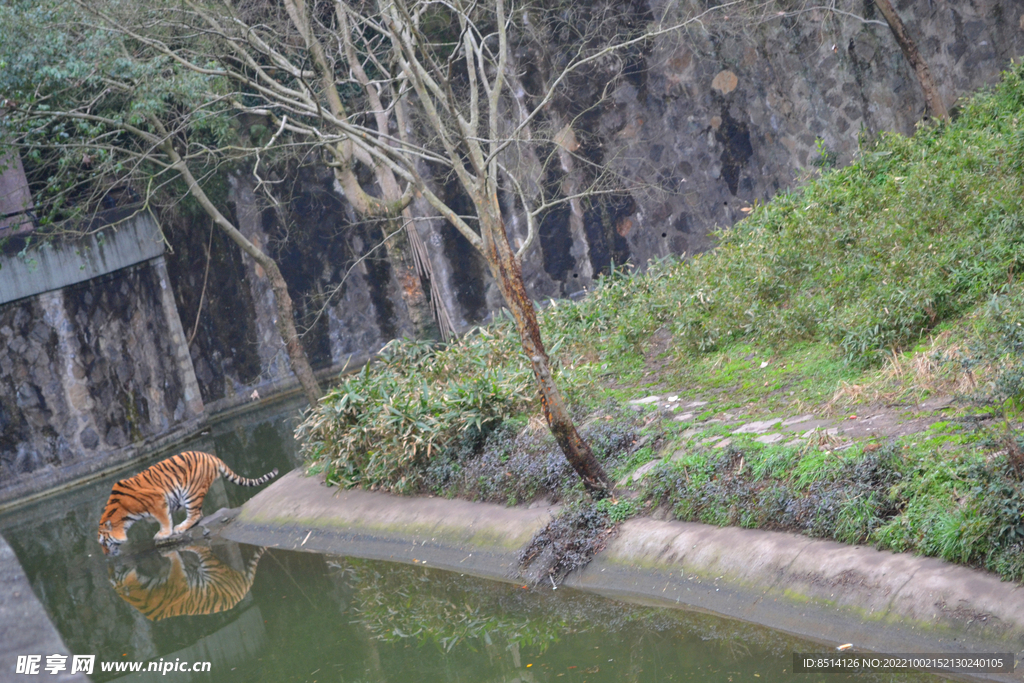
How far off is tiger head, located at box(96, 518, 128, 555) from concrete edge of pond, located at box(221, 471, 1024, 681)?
2.10 m

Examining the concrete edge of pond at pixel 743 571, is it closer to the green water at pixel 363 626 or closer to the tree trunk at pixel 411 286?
the green water at pixel 363 626

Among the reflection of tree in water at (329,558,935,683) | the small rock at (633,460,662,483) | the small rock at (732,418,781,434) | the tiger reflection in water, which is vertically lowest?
the reflection of tree in water at (329,558,935,683)

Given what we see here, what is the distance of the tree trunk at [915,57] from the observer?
10.3m

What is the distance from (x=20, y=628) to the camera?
1914 mm

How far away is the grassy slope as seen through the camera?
493cm

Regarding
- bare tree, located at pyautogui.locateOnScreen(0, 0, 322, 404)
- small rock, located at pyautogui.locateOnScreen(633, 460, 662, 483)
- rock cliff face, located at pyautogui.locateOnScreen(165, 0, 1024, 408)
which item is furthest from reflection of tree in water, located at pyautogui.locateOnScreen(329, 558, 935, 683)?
bare tree, located at pyautogui.locateOnScreen(0, 0, 322, 404)

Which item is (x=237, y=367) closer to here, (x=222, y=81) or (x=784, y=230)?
(x=222, y=81)

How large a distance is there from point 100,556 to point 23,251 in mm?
5384

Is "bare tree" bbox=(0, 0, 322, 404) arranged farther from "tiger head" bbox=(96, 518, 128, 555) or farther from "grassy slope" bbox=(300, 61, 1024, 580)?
"grassy slope" bbox=(300, 61, 1024, 580)

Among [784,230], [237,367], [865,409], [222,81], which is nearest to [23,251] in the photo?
[222,81]

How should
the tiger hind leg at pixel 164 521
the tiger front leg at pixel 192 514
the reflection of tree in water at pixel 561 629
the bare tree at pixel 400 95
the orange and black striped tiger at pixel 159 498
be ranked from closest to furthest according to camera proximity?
the reflection of tree in water at pixel 561 629, the bare tree at pixel 400 95, the orange and black striped tiger at pixel 159 498, the tiger hind leg at pixel 164 521, the tiger front leg at pixel 192 514

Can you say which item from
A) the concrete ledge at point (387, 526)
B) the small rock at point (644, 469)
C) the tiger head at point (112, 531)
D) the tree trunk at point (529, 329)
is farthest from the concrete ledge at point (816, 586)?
the tiger head at point (112, 531)

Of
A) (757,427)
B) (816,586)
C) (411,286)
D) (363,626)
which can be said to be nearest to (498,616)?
(363,626)

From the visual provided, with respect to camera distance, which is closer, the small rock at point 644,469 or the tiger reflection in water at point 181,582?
the small rock at point 644,469
